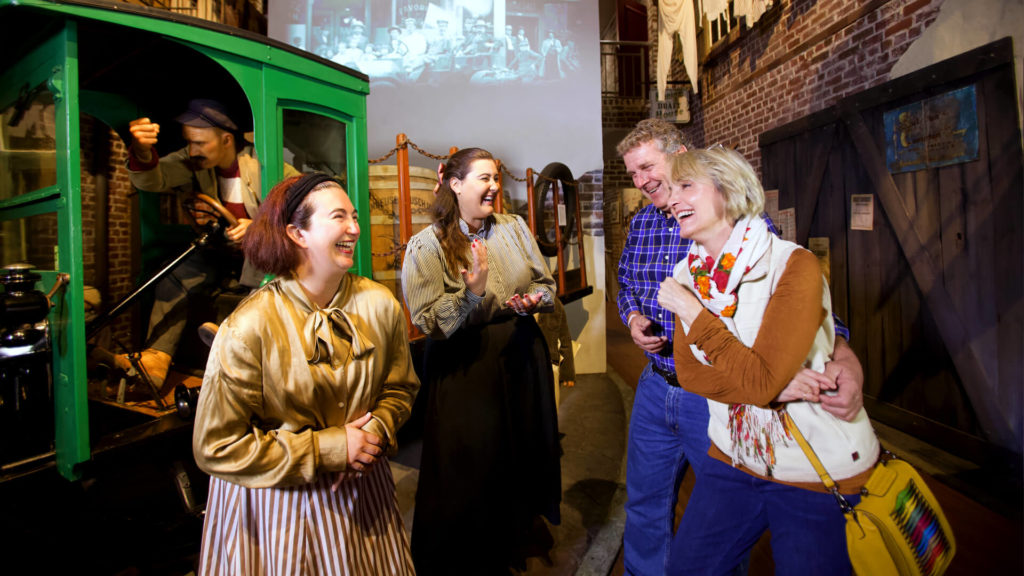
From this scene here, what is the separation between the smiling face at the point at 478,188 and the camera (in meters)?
2.07

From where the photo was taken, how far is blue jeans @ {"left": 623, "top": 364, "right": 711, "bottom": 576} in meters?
1.84

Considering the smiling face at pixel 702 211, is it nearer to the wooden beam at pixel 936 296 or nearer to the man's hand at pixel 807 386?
the man's hand at pixel 807 386

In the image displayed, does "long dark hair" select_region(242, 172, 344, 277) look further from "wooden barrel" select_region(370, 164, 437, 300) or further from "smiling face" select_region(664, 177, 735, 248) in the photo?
"wooden barrel" select_region(370, 164, 437, 300)

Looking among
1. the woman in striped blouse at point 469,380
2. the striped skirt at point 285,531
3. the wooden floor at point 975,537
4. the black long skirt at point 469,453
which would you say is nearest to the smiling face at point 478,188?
the woman in striped blouse at point 469,380

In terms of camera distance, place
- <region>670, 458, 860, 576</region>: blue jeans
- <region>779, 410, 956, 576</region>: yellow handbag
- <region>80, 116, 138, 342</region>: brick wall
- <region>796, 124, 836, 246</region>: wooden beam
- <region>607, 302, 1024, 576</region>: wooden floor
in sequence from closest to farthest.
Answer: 1. <region>779, 410, 956, 576</region>: yellow handbag
2. <region>670, 458, 860, 576</region>: blue jeans
3. <region>607, 302, 1024, 576</region>: wooden floor
4. <region>80, 116, 138, 342</region>: brick wall
5. <region>796, 124, 836, 246</region>: wooden beam

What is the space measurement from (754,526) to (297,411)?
52.5 inches

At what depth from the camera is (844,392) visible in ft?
3.79

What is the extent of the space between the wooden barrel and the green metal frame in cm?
161

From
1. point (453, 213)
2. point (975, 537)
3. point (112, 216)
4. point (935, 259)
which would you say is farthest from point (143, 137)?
point (935, 259)

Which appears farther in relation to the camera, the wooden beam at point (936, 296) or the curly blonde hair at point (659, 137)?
the wooden beam at point (936, 296)

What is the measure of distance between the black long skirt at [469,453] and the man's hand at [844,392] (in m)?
1.29

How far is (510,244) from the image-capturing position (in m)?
2.28

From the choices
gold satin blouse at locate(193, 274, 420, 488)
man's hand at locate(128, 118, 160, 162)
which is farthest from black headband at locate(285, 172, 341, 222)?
man's hand at locate(128, 118, 160, 162)

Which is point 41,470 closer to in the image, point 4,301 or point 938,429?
point 4,301
